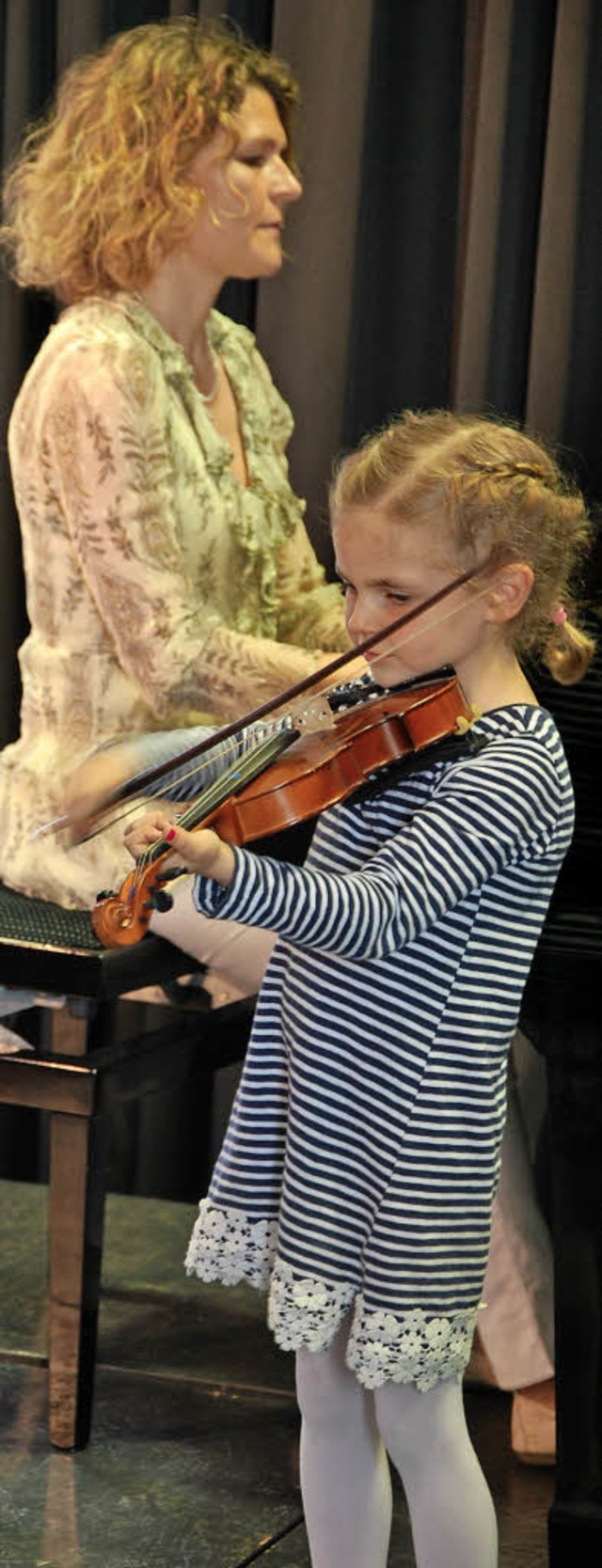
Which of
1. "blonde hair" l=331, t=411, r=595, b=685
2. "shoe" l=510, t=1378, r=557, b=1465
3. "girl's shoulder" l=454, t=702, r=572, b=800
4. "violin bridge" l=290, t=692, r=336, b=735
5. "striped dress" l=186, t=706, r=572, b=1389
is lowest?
"shoe" l=510, t=1378, r=557, b=1465

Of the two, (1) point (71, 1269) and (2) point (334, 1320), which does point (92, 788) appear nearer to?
(2) point (334, 1320)

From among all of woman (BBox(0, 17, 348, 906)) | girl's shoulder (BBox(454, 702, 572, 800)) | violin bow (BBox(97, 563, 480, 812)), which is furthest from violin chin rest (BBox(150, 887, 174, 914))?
woman (BBox(0, 17, 348, 906))

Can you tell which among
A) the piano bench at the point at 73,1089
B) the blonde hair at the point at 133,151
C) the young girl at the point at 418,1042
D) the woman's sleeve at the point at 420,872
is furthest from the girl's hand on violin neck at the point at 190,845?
the blonde hair at the point at 133,151

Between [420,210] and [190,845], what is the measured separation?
4.63 feet

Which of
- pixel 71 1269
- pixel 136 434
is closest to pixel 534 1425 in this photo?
pixel 71 1269

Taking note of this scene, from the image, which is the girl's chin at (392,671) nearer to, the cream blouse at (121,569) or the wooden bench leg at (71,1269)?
the cream blouse at (121,569)

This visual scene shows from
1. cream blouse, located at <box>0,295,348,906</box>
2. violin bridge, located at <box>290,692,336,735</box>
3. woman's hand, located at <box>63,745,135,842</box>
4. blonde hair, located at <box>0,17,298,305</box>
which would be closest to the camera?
violin bridge, located at <box>290,692,336,735</box>

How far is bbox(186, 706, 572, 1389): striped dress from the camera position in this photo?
1400mm

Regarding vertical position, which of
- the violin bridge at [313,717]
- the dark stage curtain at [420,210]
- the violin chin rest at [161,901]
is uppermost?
the dark stage curtain at [420,210]

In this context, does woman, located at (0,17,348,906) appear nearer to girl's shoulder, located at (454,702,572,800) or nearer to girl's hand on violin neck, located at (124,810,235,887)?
girl's shoulder, located at (454,702,572,800)

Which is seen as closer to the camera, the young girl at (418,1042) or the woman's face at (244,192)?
the young girl at (418,1042)

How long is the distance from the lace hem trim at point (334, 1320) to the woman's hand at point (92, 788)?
31 centimetres

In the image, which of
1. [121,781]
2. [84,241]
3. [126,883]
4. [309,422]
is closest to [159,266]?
[84,241]

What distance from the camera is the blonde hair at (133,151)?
2.14m
